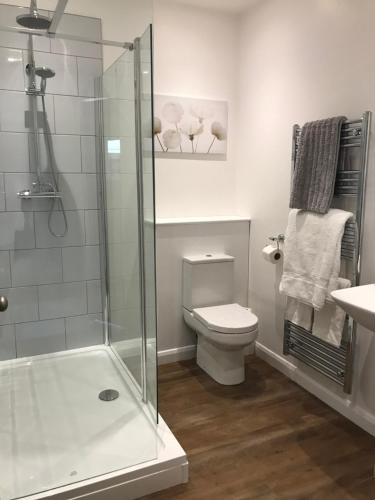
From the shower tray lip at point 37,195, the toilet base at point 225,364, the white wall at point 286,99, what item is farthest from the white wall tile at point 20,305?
the white wall at point 286,99

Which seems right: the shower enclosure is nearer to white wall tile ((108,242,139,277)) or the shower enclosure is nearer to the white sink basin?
white wall tile ((108,242,139,277))

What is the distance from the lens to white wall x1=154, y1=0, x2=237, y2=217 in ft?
9.85

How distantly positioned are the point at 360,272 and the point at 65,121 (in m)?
2.05

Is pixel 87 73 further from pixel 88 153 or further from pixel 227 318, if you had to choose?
pixel 227 318

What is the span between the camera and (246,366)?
3117 mm

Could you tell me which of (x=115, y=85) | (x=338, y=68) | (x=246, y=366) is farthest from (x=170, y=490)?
(x=338, y=68)

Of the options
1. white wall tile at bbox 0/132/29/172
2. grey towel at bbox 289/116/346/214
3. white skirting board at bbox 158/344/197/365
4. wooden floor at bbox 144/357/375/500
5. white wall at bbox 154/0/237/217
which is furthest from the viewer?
white skirting board at bbox 158/344/197/365

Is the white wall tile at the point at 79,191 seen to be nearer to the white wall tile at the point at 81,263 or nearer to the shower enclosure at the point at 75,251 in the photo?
the shower enclosure at the point at 75,251

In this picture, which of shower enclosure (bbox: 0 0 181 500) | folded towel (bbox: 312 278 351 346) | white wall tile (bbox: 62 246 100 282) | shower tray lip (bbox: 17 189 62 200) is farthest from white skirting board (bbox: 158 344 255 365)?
shower tray lip (bbox: 17 189 62 200)

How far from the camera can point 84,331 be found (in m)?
3.01

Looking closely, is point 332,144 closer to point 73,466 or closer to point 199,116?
point 199,116

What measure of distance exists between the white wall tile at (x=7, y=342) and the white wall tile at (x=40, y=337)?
0.03 metres

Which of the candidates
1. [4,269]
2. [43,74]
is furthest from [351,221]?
[4,269]

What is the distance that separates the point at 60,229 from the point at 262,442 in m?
1.84
